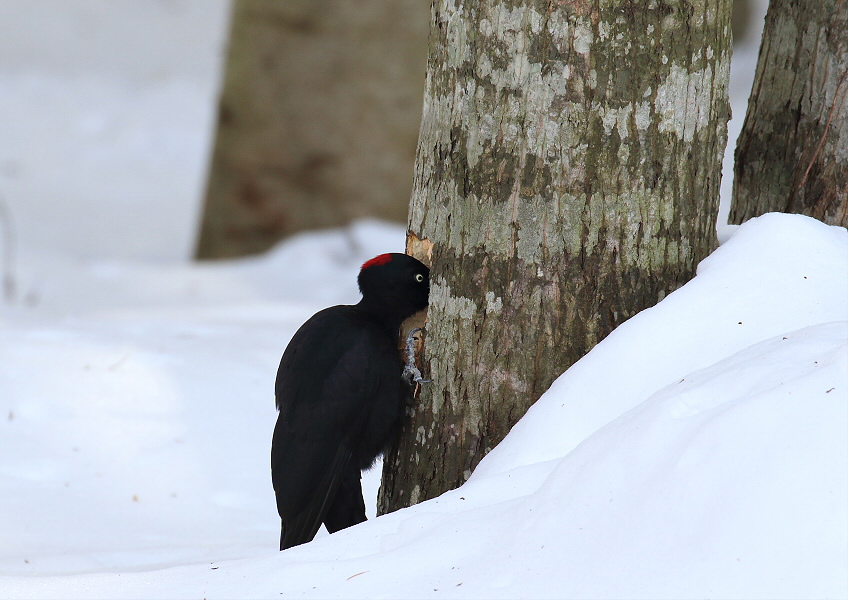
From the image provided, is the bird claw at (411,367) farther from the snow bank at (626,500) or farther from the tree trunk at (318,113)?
the tree trunk at (318,113)

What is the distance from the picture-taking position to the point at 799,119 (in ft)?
8.49

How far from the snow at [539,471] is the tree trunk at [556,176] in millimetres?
129

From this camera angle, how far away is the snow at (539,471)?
5.00 ft

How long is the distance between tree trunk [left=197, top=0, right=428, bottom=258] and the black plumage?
4906 mm

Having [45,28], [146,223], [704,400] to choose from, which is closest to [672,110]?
[704,400]

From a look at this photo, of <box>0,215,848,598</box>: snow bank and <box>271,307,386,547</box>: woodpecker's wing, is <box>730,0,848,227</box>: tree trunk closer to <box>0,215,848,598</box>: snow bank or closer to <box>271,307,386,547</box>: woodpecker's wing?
<box>0,215,848,598</box>: snow bank

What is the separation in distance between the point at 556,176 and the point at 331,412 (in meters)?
0.86

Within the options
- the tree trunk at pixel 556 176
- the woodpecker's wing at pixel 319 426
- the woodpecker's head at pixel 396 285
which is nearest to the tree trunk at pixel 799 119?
the tree trunk at pixel 556 176

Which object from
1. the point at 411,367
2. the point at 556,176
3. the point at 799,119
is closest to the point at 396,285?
the point at 411,367

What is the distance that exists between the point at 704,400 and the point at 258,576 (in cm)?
89

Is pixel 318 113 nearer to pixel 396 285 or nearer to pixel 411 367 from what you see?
pixel 396 285

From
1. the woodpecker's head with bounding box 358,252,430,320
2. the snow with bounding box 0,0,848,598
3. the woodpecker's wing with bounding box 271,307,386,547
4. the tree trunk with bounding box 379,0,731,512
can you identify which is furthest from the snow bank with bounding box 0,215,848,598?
the woodpecker's head with bounding box 358,252,430,320

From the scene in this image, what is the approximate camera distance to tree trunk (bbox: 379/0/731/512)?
214 cm

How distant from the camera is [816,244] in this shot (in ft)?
7.04
